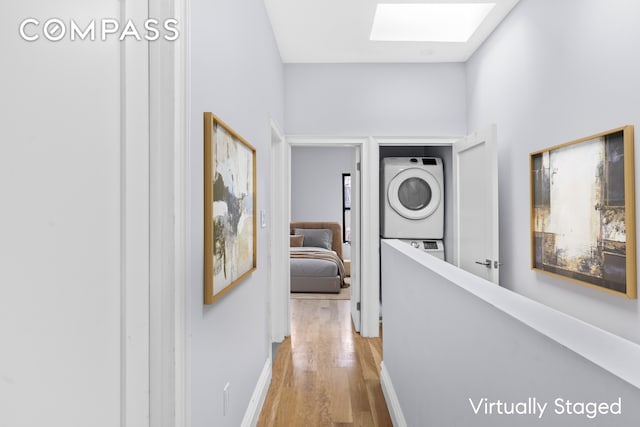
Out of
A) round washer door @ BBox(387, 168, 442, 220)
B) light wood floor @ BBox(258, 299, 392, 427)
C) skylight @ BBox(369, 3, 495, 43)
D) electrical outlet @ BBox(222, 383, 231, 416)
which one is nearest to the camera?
electrical outlet @ BBox(222, 383, 231, 416)

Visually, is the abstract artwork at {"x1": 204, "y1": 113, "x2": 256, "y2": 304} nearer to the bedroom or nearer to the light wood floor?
the light wood floor

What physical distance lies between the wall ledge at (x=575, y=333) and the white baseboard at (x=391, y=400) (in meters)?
1.21

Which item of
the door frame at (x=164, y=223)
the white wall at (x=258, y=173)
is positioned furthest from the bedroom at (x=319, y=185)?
the door frame at (x=164, y=223)

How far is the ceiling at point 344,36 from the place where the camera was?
255 centimetres

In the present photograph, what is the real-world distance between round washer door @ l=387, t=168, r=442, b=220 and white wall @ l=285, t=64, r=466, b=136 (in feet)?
2.53

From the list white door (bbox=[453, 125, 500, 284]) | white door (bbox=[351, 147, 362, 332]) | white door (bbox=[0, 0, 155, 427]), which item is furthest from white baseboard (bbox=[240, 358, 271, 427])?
white door (bbox=[453, 125, 500, 284])

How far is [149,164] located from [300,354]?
2491 millimetres

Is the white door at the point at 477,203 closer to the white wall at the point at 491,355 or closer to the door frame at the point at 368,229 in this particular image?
the door frame at the point at 368,229

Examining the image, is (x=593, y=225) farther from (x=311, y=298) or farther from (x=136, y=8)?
(x=311, y=298)

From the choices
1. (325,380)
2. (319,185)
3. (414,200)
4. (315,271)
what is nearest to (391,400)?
(325,380)

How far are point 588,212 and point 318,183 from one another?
5.65 m

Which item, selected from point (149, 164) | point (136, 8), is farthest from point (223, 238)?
point (136, 8)

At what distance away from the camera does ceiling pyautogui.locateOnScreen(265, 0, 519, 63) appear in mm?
2553

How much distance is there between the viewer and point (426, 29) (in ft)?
10.0
